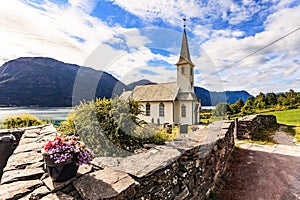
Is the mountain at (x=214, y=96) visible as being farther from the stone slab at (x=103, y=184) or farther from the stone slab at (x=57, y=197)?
the stone slab at (x=57, y=197)

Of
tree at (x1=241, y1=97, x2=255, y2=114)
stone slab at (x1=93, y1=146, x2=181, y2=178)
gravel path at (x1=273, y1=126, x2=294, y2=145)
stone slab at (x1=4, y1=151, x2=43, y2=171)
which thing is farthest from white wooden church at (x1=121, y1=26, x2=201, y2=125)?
stone slab at (x1=93, y1=146, x2=181, y2=178)

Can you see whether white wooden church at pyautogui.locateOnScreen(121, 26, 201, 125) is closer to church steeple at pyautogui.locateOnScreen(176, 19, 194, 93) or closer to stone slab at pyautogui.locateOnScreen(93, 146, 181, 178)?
church steeple at pyautogui.locateOnScreen(176, 19, 194, 93)

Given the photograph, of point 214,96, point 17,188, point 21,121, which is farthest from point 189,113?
point 17,188

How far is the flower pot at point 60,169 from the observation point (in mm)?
1426

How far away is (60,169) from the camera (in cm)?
143

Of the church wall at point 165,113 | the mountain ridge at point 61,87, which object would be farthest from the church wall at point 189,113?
the mountain ridge at point 61,87

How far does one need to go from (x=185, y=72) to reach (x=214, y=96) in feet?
39.5

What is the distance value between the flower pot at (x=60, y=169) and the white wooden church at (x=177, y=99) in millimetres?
16022

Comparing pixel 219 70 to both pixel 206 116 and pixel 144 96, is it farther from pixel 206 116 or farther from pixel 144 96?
pixel 206 116

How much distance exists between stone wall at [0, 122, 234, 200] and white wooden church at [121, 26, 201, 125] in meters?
15.1

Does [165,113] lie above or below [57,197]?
below

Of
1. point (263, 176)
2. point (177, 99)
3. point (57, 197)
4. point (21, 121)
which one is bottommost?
point (263, 176)

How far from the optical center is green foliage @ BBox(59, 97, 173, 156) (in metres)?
2.90

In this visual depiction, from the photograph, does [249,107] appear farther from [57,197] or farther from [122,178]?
[57,197]
